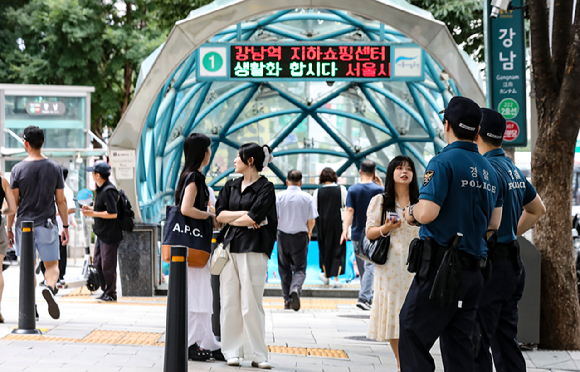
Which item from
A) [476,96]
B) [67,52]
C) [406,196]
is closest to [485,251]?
[406,196]

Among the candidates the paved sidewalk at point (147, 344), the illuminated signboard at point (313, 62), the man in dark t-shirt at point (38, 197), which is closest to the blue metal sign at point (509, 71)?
the paved sidewalk at point (147, 344)

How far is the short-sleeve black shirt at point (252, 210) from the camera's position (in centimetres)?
584

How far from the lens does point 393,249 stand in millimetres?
5738

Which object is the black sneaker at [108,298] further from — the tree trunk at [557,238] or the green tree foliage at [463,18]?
the green tree foliage at [463,18]

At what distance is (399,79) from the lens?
1185cm

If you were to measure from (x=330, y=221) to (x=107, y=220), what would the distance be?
327cm

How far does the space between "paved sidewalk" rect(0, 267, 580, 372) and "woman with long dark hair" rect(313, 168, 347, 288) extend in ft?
5.55

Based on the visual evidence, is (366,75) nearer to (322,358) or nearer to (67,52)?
(322,358)

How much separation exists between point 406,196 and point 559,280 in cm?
200

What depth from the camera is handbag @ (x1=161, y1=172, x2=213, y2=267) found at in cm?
595

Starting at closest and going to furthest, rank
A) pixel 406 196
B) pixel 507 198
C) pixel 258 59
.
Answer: pixel 507 198, pixel 406 196, pixel 258 59

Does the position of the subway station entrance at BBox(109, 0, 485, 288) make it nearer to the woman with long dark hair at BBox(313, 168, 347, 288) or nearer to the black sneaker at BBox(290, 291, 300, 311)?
the woman with long dark hair at BBox(313, 168, 347, 288)

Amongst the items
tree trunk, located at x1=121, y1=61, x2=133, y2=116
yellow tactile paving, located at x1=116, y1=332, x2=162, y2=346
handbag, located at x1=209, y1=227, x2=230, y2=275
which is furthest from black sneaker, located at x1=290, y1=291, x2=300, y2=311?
tree trunk, located at x1=121, y1=61, x2=133, y2=116

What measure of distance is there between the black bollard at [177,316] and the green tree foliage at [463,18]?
15.0 meters
